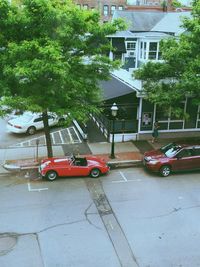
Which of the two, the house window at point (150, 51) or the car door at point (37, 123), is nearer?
the car door at point (37, 123)

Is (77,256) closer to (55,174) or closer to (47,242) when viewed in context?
(47,242)

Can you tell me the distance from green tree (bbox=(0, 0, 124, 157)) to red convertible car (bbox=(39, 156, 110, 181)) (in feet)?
7.82

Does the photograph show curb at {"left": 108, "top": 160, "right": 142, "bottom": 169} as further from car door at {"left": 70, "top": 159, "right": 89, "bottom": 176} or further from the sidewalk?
car door at {"left": 70, "top": 159, "right": 89, "bottom": 176}

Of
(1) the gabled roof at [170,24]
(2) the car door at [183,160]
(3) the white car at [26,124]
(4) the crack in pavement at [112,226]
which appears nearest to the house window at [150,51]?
(1) the gabled roof at [170,24]

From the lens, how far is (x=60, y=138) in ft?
78.1

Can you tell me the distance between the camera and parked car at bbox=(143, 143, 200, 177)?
59.7 feet

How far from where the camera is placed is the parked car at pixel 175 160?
59.7 feet

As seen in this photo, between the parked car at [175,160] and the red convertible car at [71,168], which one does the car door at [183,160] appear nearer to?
the parked car at [175,160]

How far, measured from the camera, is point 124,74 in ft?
87.8

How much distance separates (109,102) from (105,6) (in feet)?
149

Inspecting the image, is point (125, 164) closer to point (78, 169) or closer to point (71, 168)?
point (78, 169)

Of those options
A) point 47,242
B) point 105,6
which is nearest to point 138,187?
point 47,242

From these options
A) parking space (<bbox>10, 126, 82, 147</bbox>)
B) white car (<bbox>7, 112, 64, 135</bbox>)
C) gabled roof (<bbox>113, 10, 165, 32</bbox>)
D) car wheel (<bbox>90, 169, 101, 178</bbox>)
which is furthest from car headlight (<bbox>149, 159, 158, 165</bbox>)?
gabled roof (<bbox>113, 10, 165, 32</bbox>)

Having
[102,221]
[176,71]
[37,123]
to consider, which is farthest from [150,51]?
[102,221]
